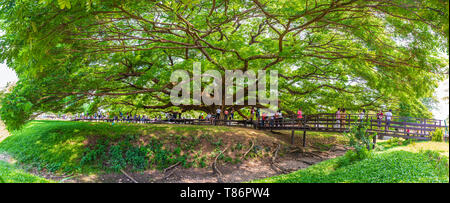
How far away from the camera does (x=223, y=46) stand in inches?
472

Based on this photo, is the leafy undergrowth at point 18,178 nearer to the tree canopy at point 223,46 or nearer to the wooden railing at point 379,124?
the tree canopy at point 223,46

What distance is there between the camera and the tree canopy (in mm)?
5805

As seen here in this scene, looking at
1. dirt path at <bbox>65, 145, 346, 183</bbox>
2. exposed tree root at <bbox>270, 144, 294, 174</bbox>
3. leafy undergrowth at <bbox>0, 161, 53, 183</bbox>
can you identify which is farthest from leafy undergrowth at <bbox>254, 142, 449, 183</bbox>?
leafy undergrowth at <bbox>0, 161, 53, 183</bbox>

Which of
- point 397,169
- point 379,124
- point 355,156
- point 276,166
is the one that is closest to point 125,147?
point 276,166

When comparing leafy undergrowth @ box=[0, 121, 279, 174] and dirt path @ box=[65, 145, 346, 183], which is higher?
leafy undergrowth @ box=[0, 121, 279, 174]

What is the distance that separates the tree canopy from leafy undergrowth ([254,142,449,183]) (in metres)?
2.06

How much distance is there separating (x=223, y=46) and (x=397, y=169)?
849 centimetres

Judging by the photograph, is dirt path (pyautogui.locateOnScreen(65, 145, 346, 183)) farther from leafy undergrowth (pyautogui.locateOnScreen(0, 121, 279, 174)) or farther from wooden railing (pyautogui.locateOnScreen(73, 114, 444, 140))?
wooden railing (pyautogui.locateOnScreen(73, 114, 444, 140))

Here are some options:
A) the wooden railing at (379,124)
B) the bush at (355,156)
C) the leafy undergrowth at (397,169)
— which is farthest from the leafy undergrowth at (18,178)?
the wooden railing at (379,124)

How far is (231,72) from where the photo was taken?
1499 centimetres
